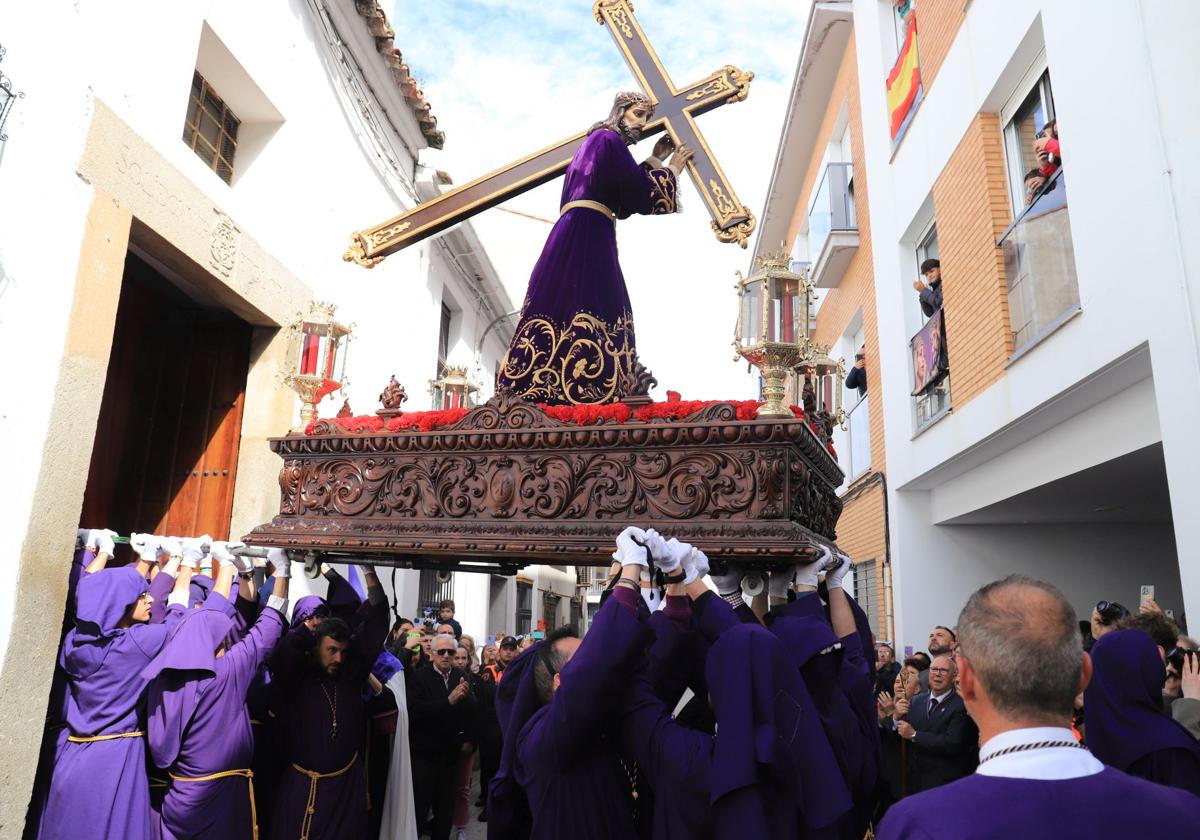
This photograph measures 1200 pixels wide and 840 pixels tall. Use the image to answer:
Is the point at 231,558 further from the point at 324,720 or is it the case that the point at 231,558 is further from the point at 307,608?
the point at 324,720

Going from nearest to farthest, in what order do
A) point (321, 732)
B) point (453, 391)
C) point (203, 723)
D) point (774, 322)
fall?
point (774, 322)
point (203, 723)
point (321, 732)
point (453, 391)

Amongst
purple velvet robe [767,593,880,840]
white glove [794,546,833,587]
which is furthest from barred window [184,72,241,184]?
purple velvet robe [767,593,880,840]

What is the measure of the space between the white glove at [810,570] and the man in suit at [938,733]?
193 centimetres

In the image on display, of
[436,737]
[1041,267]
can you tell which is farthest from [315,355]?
[1041,267]

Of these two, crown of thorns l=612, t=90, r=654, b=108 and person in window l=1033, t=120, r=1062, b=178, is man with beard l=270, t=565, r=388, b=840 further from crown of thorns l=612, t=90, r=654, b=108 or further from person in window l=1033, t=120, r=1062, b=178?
person in window l=1033, t=120, r=1062, b=178

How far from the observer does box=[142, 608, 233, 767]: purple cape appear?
335 centimetres

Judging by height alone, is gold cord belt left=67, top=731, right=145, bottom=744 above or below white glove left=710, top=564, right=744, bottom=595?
below

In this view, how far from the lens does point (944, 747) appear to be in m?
4.05

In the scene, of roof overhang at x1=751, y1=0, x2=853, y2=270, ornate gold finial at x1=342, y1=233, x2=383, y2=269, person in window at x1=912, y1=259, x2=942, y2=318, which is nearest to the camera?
ornate gold finial at x1=342, y1=233, x2=383, y2=269

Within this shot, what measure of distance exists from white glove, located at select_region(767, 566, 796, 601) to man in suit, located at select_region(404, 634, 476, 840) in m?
3.30

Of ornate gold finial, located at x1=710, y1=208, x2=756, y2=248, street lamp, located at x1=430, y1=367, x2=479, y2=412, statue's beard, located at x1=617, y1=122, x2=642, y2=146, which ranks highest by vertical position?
statue's beard, located at x1=617, y1=122, x2=642, y2=146

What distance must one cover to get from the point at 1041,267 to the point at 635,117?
340 centimetres

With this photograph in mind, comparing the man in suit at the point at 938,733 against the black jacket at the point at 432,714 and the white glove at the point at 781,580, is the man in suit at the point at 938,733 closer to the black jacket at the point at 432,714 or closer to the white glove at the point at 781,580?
the white glove at the point at 781,580

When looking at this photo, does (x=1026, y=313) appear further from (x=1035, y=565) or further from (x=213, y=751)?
(x=213, y=751)
